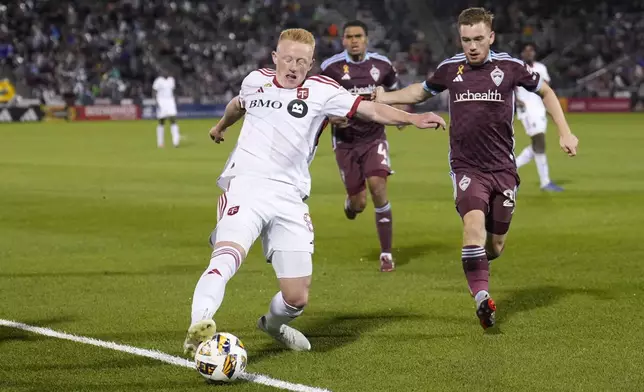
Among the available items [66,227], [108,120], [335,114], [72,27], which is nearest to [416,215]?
[66,227]

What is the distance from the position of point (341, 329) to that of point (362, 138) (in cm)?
398

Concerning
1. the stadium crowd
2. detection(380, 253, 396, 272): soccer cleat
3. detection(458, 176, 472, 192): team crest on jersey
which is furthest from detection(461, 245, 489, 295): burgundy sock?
the stadium crowd

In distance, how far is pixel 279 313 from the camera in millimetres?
7172

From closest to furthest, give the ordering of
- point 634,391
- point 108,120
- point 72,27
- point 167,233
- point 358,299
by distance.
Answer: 1. point 634,391
2. point 358,299
3. point 167,233
4. point 108,120
5. point 72,27

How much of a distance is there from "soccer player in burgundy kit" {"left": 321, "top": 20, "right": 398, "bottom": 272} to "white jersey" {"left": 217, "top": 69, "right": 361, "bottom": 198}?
4435 millimetres

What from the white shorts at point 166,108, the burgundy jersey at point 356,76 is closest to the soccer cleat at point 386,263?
the burgundy jersey at point 356,76

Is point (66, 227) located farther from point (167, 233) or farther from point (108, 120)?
point (108, 120)

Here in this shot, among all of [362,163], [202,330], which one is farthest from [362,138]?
[202,330]

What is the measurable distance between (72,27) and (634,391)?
46.5m

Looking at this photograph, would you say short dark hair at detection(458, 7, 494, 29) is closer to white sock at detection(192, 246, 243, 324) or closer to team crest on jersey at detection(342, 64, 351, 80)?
white sock at detection(192, 246, 243, 324)

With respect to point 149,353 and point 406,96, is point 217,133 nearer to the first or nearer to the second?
point 149,353

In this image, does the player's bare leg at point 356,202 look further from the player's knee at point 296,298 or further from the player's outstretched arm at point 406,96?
the player's knee at point 296,298

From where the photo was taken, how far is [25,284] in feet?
34.0

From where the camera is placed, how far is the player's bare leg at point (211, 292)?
19.8ft
